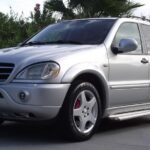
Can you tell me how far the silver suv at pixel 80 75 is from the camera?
252 inches

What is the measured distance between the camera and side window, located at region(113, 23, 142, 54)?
25.2ft

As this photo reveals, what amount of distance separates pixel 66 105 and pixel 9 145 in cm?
86

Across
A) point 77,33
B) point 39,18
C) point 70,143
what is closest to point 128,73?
point 77,33

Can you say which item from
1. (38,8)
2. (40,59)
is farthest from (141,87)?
(38,8)

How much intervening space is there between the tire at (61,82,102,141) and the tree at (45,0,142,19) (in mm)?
11549

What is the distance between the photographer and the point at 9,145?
6555 mm

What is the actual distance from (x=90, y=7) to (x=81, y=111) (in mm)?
11990

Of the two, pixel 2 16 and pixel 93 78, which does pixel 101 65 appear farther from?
pixel 2 16

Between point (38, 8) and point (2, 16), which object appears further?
point (38, 8)

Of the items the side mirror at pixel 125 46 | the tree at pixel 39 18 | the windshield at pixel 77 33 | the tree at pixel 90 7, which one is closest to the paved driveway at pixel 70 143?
the side mirror at pixel 125 46

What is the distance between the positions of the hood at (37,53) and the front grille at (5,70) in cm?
6

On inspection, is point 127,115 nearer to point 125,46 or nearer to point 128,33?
point 125,46

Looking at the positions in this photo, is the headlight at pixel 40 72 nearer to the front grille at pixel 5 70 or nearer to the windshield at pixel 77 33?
the front grille at pixel 5 70

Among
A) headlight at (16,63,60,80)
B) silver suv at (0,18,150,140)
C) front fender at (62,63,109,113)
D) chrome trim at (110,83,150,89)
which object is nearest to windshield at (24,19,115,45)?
silver suv at (0,18,150,140)
